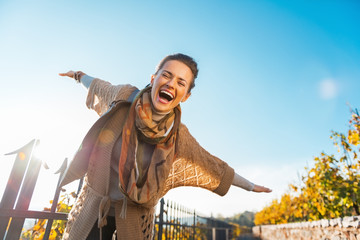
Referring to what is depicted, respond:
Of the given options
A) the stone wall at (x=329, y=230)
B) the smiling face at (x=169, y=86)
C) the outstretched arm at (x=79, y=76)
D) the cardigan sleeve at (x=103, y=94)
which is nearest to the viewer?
the smiling face at (x=169, y=86)

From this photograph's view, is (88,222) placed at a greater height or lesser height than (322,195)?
lesser

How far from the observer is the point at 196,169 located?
1.74 m

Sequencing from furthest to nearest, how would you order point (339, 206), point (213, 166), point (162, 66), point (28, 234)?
point (339, 206)
point (28, 234)
point (213, 166)
point (162, 66)

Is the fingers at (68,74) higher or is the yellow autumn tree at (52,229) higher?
the fingers at (68,74)

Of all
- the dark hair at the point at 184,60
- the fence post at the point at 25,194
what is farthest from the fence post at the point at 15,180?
the dark hair at the point at 184,60

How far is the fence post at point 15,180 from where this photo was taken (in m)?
1.53

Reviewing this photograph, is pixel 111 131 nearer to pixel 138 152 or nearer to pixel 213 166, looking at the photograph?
pixel 138 152

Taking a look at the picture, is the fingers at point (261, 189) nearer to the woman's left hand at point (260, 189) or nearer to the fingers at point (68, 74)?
the woman's left hand at point (260, 189)

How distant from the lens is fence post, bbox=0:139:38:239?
1532 mm

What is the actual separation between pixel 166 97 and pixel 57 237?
7.27 feet

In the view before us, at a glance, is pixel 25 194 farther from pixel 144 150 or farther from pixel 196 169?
pixel 196 169

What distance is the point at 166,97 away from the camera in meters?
1.49

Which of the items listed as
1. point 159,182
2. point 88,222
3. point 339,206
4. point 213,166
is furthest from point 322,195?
point 88,222

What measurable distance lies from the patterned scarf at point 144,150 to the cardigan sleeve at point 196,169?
0.19 metres
